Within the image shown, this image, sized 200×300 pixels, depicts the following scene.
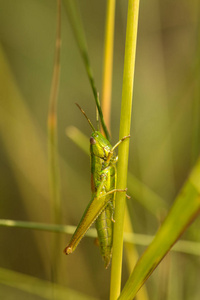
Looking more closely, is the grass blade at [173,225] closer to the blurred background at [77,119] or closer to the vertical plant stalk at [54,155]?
the vertical plant stalk at [54,155]

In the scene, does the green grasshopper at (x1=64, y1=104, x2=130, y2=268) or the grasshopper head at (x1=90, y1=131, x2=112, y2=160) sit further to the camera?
the grasshopper head at (x1=90, y1=131, x2=112, y2=160)

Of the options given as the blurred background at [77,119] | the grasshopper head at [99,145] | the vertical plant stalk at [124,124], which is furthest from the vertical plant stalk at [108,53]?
the blurred background at [77,119]

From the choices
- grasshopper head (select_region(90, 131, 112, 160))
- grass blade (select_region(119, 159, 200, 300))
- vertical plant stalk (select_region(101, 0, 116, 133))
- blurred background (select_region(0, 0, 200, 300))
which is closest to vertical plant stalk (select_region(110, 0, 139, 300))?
grass blade (select_region(119, 159, 200, 300))

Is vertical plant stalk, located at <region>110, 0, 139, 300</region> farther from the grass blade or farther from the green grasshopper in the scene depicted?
the green grasshopper

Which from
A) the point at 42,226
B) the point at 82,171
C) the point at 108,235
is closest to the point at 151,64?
the point at 82,171

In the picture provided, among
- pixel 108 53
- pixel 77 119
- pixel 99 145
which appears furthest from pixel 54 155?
pixel 77 119

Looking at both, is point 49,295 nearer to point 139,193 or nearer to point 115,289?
point 139,193

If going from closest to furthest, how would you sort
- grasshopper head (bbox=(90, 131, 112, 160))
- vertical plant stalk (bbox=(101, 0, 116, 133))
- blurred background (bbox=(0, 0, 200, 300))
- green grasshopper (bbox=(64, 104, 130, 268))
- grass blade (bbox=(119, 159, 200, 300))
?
grass blade (bbox=(119, 159, 200, 300)) → vertical plant stalk (bbox=(101, 0, 116, 133)) → green grasshopper (bbox=(64, 104, 130, 268)) → grasshopper head (bbox=(90, 131, 112, 160)) → blurred background (bbox=(0, 0, 200, 300))

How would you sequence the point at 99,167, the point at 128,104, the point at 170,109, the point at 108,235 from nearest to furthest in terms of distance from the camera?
the point at 128,104, the point at 108,235, the point at 99,167, the point at 170,109
